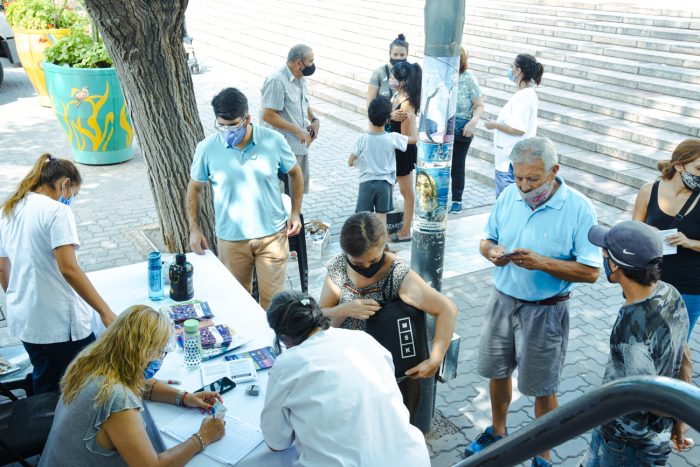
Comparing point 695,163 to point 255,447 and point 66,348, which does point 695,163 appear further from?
point 66,348

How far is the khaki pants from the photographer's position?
15.9ft

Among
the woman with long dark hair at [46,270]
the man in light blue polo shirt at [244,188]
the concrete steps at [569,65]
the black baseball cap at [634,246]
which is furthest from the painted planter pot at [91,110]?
the black baseball cap at [634,246]

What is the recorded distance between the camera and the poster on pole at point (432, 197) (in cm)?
398

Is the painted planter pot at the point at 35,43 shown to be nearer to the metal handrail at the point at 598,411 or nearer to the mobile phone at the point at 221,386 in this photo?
the mobile phone at the point at 221,386

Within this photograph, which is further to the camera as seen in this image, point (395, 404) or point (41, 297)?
point (41, 297)

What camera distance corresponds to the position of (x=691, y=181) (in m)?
3.91

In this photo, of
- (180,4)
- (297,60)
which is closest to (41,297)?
(180,4)

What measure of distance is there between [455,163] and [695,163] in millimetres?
3934

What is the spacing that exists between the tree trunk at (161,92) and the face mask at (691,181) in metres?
3.89

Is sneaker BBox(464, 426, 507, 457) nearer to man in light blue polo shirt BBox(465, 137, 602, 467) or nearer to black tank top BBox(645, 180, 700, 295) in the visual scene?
man in light blue polo shirt BBox(465, 137, 602, 467)

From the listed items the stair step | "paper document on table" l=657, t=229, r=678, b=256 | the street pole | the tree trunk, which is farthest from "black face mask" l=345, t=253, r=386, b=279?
the stair step

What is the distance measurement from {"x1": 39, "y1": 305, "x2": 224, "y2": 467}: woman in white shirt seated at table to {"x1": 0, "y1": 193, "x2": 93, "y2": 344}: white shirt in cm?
98

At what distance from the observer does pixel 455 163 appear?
7.71m

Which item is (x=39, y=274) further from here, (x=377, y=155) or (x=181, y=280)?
(x=377, y=155)
